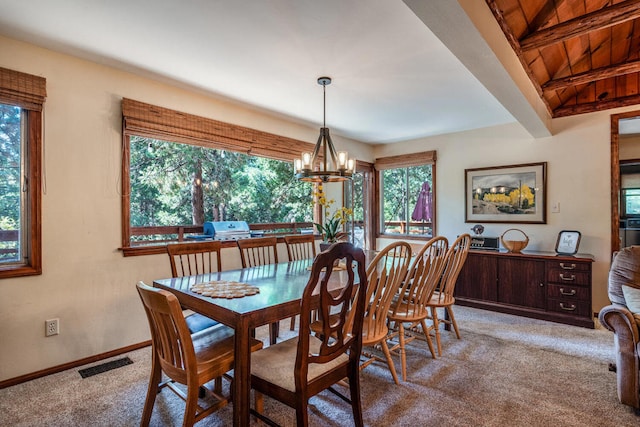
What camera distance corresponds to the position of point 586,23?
6.95ft

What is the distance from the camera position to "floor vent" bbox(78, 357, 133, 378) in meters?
2.44

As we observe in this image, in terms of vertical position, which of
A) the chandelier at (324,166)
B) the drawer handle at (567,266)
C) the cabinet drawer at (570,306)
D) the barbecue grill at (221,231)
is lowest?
the cabinet drawer at (570,306)

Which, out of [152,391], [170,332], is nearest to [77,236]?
[152,391]

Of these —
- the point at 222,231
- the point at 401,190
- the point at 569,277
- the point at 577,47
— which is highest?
the point at 577,47

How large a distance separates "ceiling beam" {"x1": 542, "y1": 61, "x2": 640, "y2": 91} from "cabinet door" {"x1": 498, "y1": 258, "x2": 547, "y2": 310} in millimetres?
1884

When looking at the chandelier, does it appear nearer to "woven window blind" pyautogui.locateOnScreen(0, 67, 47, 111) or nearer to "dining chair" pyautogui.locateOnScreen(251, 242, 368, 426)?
"dining chair" pyautogui.locateOnScreen(251, 242, 368, 426)

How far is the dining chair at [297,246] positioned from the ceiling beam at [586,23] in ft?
8.20

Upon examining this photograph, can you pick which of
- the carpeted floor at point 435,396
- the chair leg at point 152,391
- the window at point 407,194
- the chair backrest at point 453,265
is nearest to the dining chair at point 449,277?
the chair backrest at point 453,265

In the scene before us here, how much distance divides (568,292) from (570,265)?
0.29 meters

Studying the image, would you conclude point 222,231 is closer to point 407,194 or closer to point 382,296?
point 382,296

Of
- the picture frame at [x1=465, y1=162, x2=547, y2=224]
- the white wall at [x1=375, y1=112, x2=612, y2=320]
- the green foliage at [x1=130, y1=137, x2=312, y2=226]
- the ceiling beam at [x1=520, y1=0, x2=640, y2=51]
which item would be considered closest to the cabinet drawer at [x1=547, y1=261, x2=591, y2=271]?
the white wall at [x1=375, y1=112, x2=612, y2=320]

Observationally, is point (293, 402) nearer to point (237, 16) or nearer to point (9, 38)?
point (237, 16)

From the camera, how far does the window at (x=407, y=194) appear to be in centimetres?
520

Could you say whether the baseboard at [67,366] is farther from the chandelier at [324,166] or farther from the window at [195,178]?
the chandelier at [324,166]
